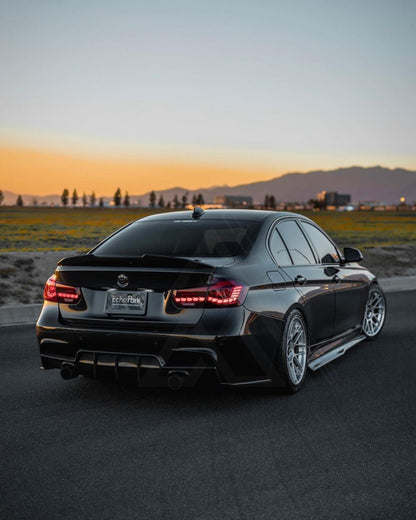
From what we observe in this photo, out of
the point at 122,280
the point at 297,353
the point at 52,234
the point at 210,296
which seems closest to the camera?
the point at 210,296

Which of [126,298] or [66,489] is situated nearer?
[66,489]

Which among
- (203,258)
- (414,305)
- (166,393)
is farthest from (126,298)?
(414,305)

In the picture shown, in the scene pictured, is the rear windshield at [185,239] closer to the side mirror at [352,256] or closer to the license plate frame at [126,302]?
the license plate frame at [126,302]

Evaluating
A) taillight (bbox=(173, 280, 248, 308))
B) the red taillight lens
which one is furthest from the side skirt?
the red taillight lens

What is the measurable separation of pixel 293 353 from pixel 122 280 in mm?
1787

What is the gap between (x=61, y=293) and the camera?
5859 mm

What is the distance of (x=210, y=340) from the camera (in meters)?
5.39

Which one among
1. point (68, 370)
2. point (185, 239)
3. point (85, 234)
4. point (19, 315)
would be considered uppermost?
point (185, 239)

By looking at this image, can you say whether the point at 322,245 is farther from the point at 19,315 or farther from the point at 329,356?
the point at 19,315

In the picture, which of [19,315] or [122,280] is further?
[19,315]

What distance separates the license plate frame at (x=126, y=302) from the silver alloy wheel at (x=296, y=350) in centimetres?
140

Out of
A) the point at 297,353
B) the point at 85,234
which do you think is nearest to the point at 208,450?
the point at 297,353

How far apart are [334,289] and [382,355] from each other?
1201 millimetres

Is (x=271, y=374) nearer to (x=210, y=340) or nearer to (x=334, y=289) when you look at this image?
(x=210, y=340)
